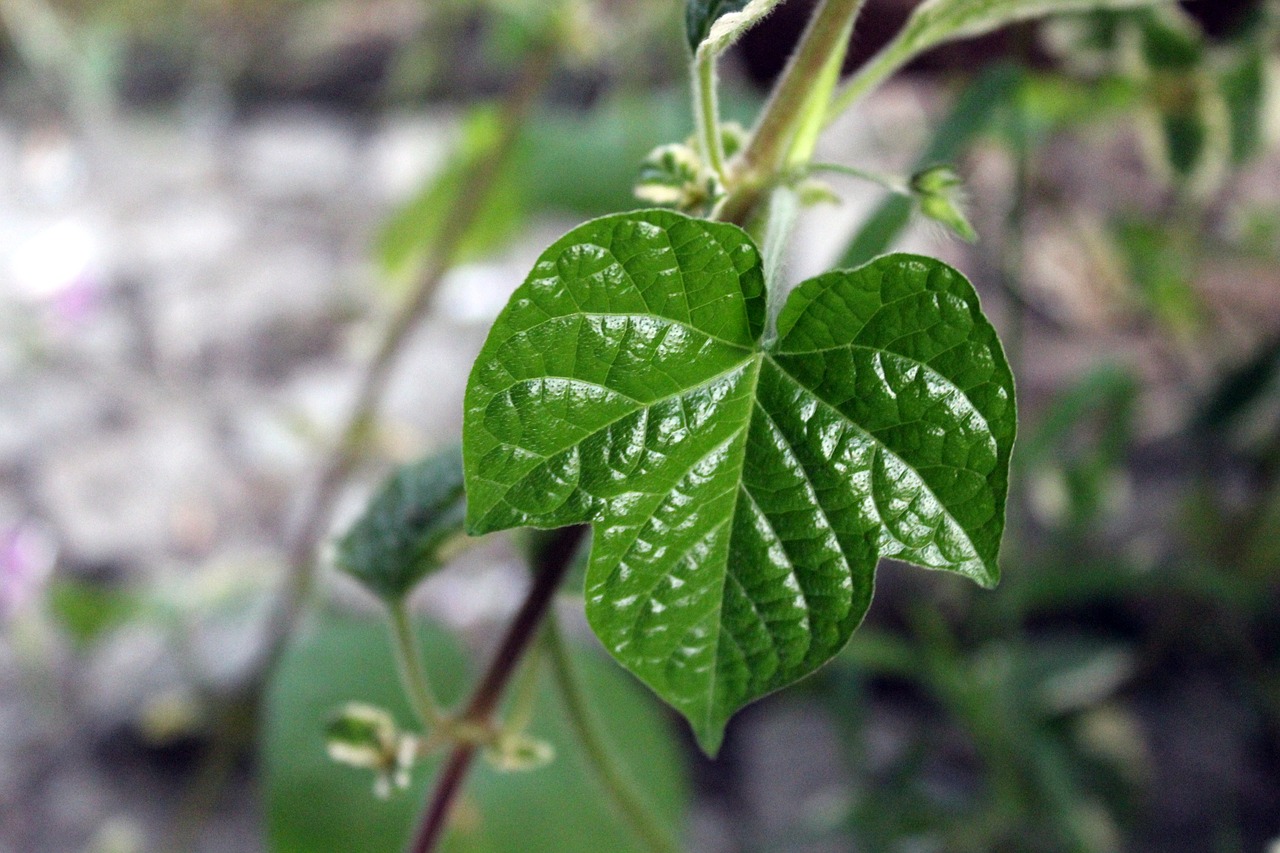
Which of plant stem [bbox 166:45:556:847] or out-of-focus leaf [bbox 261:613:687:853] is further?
plant stem [bbox 166:45:556:847]

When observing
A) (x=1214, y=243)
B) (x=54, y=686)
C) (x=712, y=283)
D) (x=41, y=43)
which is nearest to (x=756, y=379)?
(x=712, y=283)

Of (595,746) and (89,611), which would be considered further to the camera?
(89,611)

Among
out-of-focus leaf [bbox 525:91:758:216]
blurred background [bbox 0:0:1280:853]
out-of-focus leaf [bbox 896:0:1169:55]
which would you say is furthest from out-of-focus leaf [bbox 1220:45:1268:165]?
out-of-focus leaf [bbox 896:0:1169:55]

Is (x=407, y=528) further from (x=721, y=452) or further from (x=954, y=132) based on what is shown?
(x=954, y=132)

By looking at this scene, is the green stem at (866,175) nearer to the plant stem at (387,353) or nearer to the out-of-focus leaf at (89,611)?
the plant stem at (387,353)

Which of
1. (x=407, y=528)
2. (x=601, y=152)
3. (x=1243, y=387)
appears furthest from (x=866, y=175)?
(x=601, y=152)

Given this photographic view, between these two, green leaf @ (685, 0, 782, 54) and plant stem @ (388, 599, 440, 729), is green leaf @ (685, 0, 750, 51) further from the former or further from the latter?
plant stem @ (388, 599, 440, 729)
